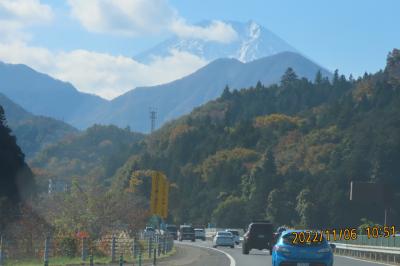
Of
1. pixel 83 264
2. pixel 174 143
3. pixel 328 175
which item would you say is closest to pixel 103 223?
pixel 83 264

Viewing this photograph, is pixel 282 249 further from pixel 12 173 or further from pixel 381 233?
pixel 12 173

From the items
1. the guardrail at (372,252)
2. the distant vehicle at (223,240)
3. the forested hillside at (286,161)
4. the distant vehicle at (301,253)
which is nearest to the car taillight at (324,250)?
the distant vehicle at (301,253)

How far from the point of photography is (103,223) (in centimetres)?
4625

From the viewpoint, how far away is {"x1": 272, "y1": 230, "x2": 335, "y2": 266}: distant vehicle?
23984mm

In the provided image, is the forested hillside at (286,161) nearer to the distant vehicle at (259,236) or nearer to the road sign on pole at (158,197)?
the distant vehicle at (259,236)

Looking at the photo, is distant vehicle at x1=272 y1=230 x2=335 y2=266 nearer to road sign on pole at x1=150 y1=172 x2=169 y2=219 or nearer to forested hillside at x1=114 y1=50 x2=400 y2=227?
road sign on pole at x1=150 y1=172 x2=169 y2=219

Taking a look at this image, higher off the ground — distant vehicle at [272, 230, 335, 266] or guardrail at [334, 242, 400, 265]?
distant vehicle at [272, 230, 335, 266]

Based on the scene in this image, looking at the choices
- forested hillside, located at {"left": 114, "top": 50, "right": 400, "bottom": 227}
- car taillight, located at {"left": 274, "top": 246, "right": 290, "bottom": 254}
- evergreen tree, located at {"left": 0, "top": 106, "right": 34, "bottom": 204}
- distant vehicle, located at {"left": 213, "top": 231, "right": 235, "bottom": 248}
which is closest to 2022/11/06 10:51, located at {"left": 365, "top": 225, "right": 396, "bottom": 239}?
distant vehicle, located at {"left": 213, "top": 231, "right": 235, "bottom": 248}

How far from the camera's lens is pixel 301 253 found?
2397cm

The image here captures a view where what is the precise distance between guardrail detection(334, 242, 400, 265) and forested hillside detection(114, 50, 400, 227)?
40245 millimetres

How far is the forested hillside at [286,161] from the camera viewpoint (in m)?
94.9

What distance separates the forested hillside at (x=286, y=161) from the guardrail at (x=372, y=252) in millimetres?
40245

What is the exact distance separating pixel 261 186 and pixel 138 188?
19.2 m

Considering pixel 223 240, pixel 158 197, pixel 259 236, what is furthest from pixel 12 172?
pixel 158 197
